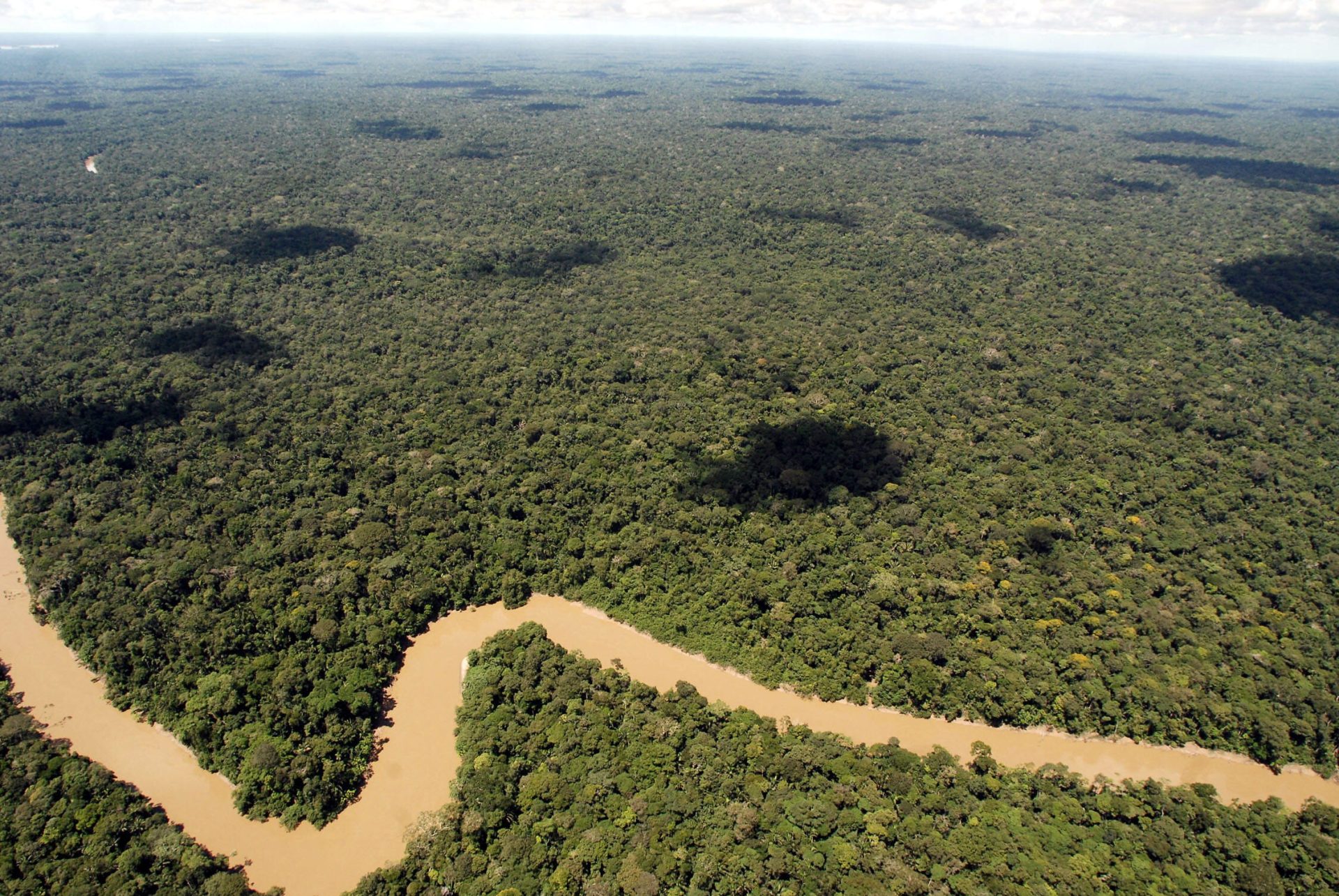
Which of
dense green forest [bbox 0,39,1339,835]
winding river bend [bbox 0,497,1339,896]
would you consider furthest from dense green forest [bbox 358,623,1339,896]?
dense green forest [bbox 0,39,1339,835]

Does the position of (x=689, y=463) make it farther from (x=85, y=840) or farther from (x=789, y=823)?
(x=85, y=840)

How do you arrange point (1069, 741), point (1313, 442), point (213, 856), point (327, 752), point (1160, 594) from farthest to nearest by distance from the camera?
point (1313, 442) → point (1160, 594) → point (1069, 741) → point (327, 752) → point (213, 856)

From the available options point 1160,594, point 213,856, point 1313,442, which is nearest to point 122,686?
point 213,856

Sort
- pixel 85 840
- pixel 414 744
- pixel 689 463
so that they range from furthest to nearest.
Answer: pixel 689 463 < pixel 414 744 < pixel 85 840

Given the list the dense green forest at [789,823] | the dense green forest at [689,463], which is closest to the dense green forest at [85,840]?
the dense green forest at [689,463]

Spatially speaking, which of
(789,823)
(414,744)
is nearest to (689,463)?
(414,744)

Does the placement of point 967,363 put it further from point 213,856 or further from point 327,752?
point 213,856
